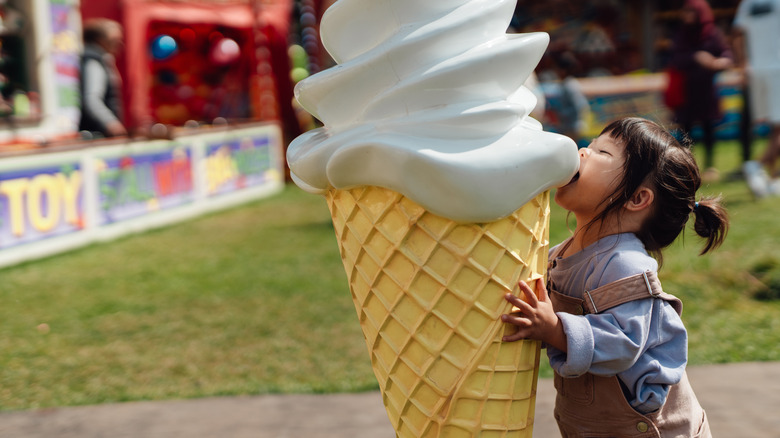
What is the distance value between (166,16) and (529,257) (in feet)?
29.2

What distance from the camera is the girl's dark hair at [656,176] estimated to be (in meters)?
1.86

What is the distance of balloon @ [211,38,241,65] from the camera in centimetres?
1302

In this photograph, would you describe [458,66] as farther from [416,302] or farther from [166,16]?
[166,16]

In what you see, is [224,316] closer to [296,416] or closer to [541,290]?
[296,416]

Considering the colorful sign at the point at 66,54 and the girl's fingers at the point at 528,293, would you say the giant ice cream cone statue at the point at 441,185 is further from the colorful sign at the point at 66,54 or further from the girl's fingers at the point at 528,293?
the colorful sign at the point at 66,54

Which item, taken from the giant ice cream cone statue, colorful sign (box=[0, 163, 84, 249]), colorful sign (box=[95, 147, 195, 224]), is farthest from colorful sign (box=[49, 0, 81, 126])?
the giant ice cream cone statue

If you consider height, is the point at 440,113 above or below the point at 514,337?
above

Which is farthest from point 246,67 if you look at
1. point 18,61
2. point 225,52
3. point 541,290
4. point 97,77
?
point 541,290

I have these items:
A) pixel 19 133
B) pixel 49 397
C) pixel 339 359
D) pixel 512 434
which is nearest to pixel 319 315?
pixel 339 359

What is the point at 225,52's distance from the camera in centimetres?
1305

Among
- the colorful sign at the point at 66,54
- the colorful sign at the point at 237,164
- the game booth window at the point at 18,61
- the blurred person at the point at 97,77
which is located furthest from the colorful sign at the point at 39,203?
the colorful sign at the point at 66,54

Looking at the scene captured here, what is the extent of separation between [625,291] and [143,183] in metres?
6.85

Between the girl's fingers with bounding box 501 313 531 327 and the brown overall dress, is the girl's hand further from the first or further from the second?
the brown overall dress

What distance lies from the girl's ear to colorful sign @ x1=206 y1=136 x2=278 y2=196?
25.2 ft
